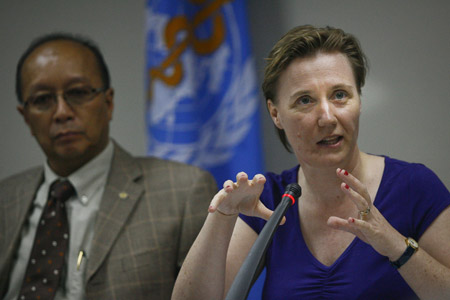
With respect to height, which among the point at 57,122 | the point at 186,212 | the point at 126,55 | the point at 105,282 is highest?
the point at 126,55

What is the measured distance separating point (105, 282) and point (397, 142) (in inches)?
51.1

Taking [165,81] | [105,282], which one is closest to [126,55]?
[165,81]

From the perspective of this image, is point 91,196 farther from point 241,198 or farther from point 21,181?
point 241,198

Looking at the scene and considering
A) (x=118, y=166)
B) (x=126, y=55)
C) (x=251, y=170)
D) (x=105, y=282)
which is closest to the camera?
(x=105, y=282)

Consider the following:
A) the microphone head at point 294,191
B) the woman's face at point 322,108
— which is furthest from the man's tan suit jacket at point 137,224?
the microphone head at point 294,191

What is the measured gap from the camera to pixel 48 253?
7.03ft

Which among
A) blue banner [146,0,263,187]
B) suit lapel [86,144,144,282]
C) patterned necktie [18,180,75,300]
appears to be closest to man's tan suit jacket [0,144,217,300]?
suit lapel [86,144,144,282]

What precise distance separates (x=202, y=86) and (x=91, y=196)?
87 cm

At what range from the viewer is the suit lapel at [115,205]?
207 centimetres

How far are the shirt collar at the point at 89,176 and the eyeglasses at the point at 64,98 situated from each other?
0.24 metres

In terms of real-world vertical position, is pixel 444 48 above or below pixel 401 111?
above

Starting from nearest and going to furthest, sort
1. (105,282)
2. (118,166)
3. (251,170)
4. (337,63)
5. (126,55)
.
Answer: (337,63), (105,282), (118,166), (251,170), (126,55)

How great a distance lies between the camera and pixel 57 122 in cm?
231

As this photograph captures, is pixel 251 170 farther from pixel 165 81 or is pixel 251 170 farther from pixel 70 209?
pixel 70 209
